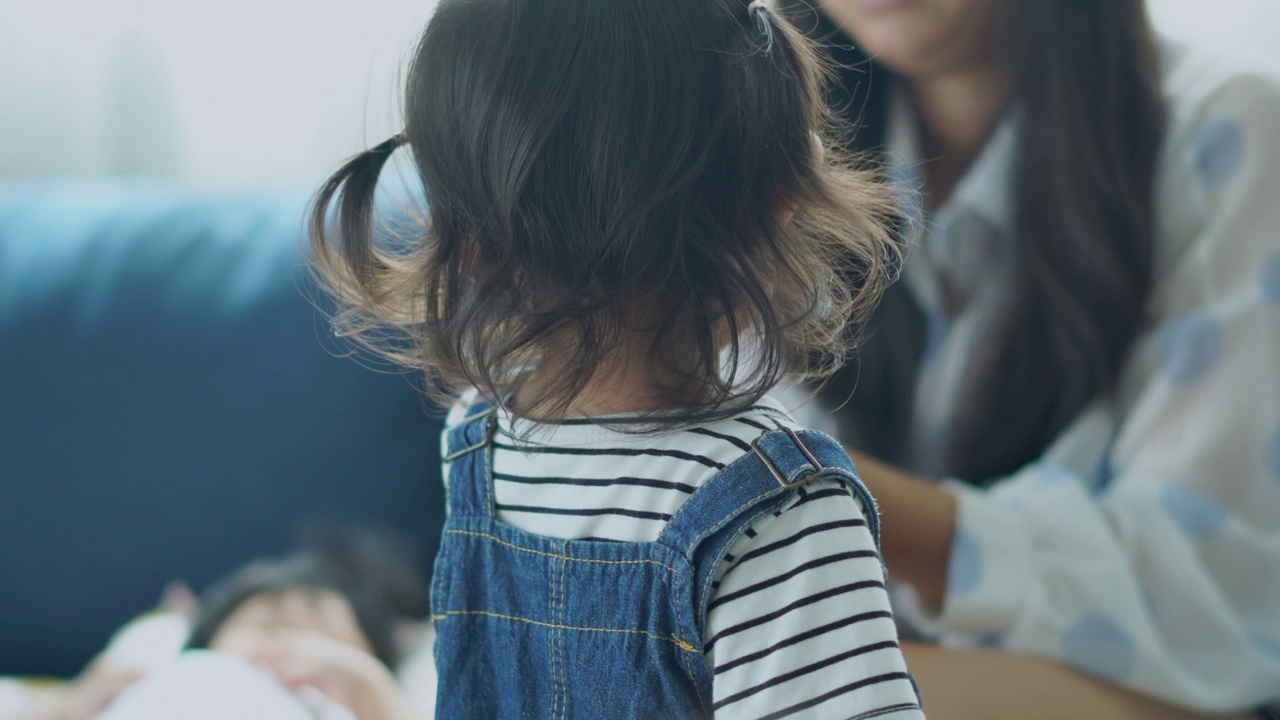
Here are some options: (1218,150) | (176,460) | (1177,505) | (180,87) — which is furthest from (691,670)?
(180,87)

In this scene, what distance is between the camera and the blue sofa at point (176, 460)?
0.78 meters

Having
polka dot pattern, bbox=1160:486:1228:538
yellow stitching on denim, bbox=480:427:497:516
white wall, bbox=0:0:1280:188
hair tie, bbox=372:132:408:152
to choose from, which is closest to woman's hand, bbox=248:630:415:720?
yellow stitching on denim, bbox=480:427:497:516

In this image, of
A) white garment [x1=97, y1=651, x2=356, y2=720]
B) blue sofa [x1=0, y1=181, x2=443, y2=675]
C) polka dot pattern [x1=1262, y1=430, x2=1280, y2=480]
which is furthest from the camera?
blue sofa [x1=0, y1=181, x2=443, y2=675]

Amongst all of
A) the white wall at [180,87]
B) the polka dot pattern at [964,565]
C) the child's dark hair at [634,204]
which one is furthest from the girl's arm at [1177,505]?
the white wall at [180,87]

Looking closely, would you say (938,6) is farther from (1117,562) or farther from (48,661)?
(48,661)

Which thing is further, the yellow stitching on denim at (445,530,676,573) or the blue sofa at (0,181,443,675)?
the blue sofa at (0,181,443,675)

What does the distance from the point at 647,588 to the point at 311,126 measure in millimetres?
906

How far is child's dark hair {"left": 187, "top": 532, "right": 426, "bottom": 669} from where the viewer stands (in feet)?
2.18

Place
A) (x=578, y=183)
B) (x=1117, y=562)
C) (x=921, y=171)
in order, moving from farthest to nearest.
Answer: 1. (x=921, y=171)
2. (x=1117, y=562)
3. (x=578, y=183)

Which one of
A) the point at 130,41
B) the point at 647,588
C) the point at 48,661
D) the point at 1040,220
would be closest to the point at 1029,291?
the point at 1040,220

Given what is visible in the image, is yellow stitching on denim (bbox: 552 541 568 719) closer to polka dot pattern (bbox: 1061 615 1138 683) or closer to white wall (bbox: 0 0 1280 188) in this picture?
polka dot pattern (bbox: 1061 615 1138 683)

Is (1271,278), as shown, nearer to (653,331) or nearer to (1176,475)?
(1176,475)

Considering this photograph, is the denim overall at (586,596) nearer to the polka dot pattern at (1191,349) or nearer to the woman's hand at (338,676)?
→ the woman's hand at (338,676)

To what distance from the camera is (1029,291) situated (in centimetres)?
57
